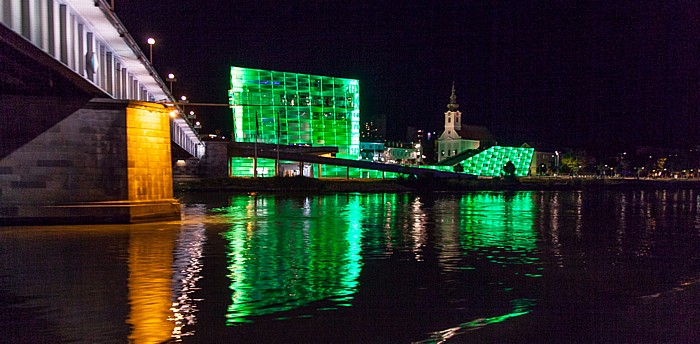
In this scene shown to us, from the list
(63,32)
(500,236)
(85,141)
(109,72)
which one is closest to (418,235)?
(500,236)

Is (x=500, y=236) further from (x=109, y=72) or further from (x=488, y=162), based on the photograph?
(x=488, y=162)

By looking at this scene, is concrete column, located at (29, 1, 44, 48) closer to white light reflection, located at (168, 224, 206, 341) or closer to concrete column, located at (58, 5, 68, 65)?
concrete column, located at (58, 5, 68, 65)

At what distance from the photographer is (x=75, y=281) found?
1641 cm

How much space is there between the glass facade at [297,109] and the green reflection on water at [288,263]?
8457 cm

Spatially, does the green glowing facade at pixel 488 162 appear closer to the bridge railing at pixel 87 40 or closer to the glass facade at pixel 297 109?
the glass facade at pixel 297 109

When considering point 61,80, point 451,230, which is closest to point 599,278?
point 451,230

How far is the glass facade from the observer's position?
118m

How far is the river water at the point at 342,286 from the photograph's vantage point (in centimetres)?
1160

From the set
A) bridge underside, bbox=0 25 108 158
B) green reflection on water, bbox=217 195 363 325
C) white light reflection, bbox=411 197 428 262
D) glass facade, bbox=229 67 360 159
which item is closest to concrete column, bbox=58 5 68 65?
bridge underside, bbox=0 25 108 158

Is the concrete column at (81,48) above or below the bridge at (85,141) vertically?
above

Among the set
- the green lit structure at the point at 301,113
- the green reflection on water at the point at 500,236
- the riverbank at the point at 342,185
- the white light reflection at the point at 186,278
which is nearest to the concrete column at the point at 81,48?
the white light reflection at the point at 186,278

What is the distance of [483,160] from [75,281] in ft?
460

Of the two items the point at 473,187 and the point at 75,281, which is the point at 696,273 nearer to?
the point at 75,281

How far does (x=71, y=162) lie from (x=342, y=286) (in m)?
22.1
